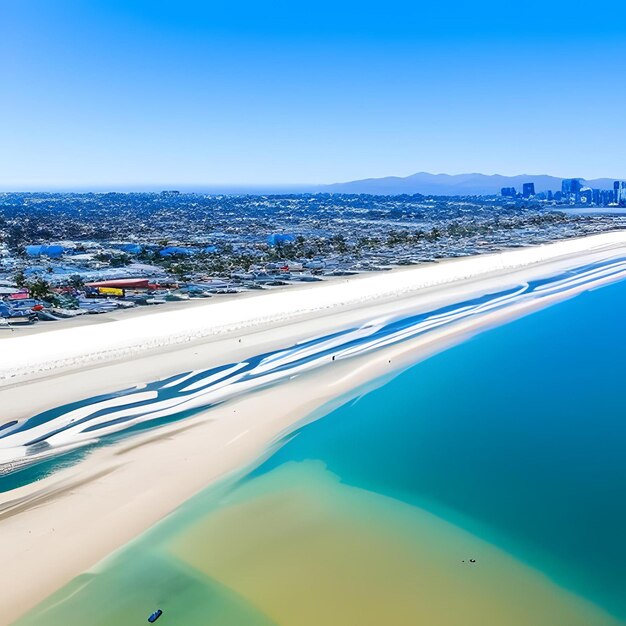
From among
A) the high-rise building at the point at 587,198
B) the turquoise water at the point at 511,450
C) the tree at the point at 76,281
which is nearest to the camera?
the turquoise water at the point at 511,450

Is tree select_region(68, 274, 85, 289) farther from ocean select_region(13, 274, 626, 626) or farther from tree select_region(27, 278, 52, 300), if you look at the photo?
ocean select_region(13, 274, 626, 626)

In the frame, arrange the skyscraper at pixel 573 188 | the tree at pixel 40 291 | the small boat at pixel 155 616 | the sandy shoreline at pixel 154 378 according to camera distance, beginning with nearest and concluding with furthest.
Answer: the small boat at pixel 155 616 → the sandy shoreline at pixel 154 378 → the tree at pixel 40 291 → the skyscraper at pixel 573 188

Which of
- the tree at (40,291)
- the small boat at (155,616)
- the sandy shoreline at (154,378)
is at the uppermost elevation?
A: the tree at (40,291)

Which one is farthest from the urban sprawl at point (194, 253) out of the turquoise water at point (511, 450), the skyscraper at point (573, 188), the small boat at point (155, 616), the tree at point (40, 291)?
the skyscraper at point (573, 188)

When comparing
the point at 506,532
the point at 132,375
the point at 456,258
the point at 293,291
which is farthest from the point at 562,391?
the point at 456,258

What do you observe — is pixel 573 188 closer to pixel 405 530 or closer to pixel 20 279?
pixel 20 279

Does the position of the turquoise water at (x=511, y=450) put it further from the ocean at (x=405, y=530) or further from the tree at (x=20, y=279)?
the tree at (x=20, y=279)

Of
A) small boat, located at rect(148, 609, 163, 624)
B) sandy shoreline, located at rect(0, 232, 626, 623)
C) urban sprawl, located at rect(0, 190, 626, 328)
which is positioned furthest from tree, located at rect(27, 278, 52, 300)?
small boat, located at rect(148, 609, 163, 624)

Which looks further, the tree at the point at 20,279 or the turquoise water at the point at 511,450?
the tree at the point at 20,279
